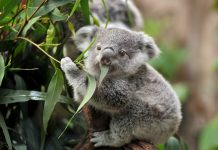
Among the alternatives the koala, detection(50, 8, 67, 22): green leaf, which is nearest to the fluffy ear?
the koala

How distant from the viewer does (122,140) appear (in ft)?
8.69

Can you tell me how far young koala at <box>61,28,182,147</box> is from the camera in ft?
8.55

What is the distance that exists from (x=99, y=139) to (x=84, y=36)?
0.77 metres

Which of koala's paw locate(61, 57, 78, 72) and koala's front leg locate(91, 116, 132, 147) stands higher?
koala's paw locate(61, 57, 78, 72)

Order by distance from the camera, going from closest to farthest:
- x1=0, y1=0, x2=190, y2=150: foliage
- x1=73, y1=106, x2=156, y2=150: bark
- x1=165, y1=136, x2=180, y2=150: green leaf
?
x1=0, y1=0, x2=190, y2=150: foliage → x1=73, y1=106, x2=156, y2=150: bark → x1=165, y1=136, x2=180, y2=150: green leaf

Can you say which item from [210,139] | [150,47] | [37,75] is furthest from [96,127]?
[210,139]

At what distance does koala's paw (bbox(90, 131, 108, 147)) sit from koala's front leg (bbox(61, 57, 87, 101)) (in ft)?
0.80

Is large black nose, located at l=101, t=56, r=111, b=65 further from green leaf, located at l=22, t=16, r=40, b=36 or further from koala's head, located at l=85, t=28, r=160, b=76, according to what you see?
green leaf, located at l=22, t=16, r=40, b=36

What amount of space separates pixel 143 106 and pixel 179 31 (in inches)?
259

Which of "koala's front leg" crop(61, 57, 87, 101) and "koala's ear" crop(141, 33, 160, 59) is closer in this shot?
"koala's front leg" crop(61, 57, 87, 101)

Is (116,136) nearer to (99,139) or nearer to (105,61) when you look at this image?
(99,139)

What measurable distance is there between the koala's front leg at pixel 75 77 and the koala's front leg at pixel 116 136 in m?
0.26

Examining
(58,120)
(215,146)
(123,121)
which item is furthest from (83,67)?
(215,146)

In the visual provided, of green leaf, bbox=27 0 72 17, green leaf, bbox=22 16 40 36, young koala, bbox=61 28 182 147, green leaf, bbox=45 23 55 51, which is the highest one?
green leaf, bbox=27 0 72 17
